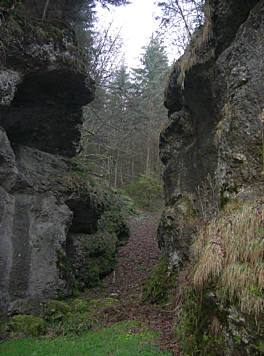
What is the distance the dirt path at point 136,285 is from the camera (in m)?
5.97

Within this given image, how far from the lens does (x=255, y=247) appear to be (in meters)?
4.17

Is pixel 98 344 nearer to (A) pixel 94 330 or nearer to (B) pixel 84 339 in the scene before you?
(B) pixel 84 339

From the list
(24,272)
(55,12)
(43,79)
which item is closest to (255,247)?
(24,272)

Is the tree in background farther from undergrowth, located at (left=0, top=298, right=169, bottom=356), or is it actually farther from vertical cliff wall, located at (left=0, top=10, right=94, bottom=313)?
undergrowth, located at (left=0, top=298, right=169, bottom=356)

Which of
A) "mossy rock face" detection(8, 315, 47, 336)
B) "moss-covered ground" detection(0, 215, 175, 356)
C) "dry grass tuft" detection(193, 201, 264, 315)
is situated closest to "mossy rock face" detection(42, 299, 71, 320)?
"moss-covered ground" detection(0, 215, 175, 356)

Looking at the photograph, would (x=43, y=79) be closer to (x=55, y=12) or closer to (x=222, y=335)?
(x=55, y=12)

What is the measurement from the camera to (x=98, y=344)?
504 cm

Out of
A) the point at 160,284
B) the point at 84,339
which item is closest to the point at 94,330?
the point at 84,339

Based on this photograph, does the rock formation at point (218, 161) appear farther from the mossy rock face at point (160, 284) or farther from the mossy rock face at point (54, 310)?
the mossy rock face at point (54, 310)

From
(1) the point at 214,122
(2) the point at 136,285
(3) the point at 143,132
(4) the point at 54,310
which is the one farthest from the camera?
(3) the point at 143,132

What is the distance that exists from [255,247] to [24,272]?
20.7 feet

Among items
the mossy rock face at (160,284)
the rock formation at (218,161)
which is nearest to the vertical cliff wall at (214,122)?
the rock formation at (218,161)

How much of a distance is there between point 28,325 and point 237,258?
461 cm

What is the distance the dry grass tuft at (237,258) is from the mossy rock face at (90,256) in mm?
6448
